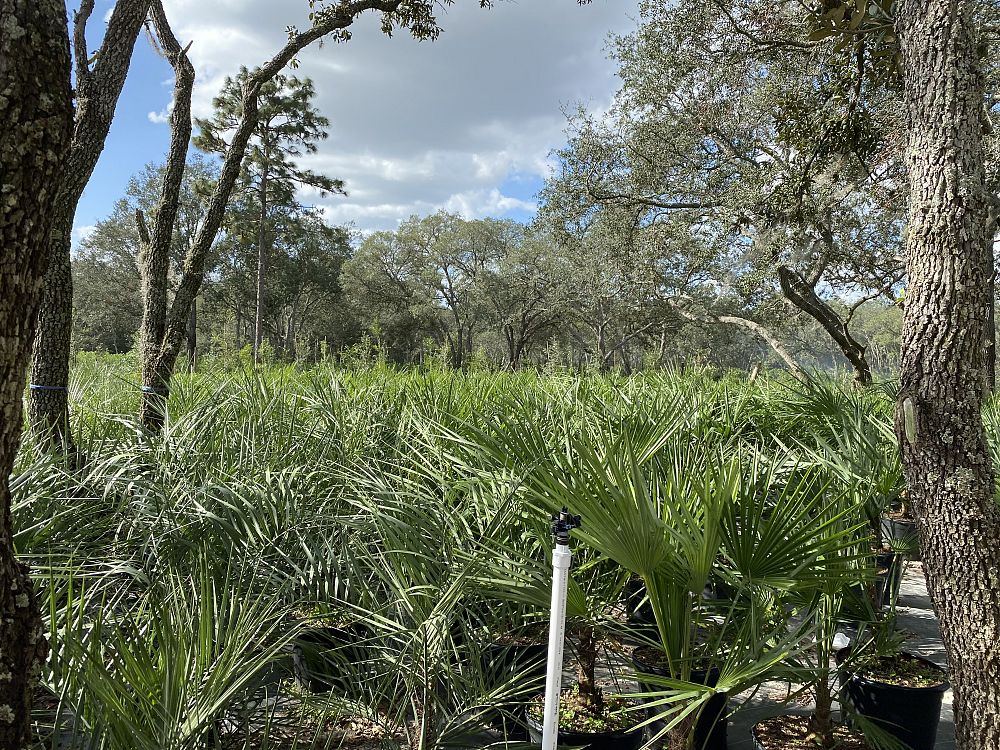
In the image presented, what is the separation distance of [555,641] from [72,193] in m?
3.70

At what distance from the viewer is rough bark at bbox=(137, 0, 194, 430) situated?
520 cm

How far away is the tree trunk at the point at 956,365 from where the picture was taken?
2.14m

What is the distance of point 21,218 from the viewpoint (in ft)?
4.27

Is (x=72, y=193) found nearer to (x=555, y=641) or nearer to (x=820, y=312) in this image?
(x=555, y=641)

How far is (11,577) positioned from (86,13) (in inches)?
168

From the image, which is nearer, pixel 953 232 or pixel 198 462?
pixel 953 232

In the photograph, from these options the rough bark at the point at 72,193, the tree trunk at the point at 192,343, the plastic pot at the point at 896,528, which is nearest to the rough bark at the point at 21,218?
the rough bark at the point at 72,193

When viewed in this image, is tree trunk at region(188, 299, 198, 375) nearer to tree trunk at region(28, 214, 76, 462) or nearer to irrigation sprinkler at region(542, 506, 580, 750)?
tree trunk at region(28, 214, 76, 462)

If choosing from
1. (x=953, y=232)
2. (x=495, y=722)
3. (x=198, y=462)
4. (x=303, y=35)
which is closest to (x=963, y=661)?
(x=953, y=232)

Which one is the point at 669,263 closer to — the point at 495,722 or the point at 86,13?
the point at 86,13

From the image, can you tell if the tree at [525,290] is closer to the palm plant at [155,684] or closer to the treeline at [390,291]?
the treeline at [390,291]

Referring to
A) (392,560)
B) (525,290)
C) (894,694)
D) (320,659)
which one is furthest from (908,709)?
(525,290)

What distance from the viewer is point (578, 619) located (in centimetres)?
230

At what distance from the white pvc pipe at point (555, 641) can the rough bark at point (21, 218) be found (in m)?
1.18
